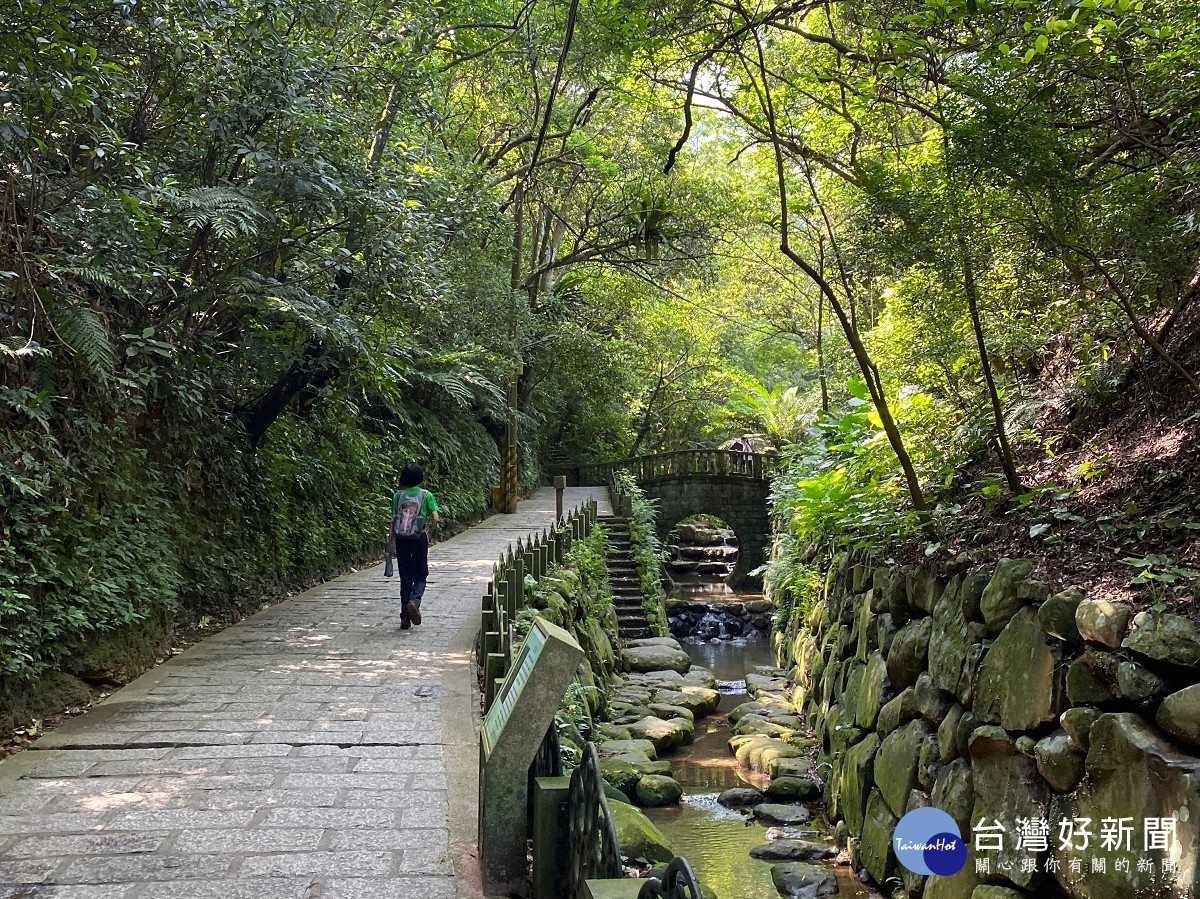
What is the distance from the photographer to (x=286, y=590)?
10.8m

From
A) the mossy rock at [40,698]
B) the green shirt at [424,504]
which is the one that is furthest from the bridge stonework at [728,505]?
the mossy rock at [40,698]

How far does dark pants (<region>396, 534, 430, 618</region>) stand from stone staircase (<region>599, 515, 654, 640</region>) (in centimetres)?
817

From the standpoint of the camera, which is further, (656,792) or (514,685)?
(656,792)

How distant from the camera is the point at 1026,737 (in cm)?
448

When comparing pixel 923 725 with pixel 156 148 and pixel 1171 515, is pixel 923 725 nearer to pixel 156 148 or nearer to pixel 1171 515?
pixel 1171 515

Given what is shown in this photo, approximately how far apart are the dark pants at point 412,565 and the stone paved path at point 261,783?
2.11 feet

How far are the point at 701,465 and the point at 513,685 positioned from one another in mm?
23351

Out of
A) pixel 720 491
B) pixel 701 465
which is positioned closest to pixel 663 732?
pixel 720 491

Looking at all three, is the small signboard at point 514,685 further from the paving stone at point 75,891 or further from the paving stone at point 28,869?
the paving stone at point 28,869

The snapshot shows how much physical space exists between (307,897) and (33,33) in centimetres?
501

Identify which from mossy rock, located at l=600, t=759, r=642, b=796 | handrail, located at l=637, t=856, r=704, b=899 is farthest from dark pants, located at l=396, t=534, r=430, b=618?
handrail, located at l=637, t=856, r=704, b=899

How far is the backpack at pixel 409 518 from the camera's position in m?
8.44

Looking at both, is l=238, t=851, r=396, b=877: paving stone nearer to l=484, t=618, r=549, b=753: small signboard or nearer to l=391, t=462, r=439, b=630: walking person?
l=484, t=618, r=549, b=753: small signboard

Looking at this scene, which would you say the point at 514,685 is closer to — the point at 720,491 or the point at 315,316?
the point at 315,316
